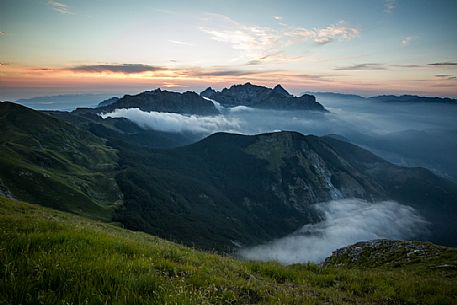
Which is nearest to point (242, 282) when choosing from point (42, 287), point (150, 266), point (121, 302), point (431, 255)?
point (150, 266)

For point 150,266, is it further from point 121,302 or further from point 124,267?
point 121,302

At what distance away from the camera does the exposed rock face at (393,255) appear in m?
20.2

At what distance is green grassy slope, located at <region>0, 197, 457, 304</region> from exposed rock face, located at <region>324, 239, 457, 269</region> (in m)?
9.91

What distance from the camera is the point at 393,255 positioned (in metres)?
22.9

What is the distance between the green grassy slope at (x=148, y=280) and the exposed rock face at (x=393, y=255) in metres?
9.91

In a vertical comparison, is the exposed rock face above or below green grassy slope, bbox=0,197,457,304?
below

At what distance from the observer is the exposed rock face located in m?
20.2

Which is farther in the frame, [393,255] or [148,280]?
[393,255]

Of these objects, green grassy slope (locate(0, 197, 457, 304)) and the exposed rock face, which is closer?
green grassy slope (locate(0, 197, 457, 304))

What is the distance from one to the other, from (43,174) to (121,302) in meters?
227

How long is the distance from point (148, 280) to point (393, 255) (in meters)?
22.7

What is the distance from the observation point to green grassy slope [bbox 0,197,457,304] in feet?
16.7

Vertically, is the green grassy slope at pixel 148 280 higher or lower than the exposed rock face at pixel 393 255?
higher

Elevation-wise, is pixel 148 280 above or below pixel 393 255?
above
